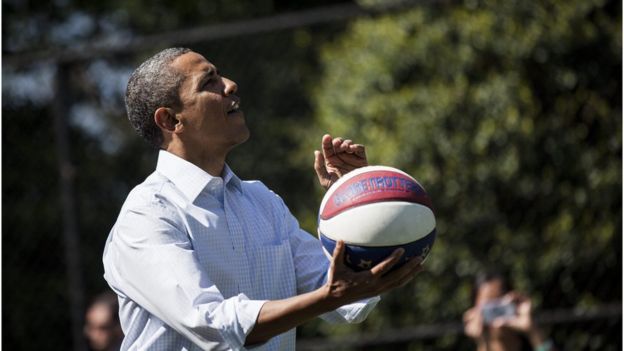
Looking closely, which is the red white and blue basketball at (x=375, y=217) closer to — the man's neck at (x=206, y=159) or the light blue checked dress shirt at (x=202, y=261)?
the light blue checked dress shirt at (x=202, y=261)

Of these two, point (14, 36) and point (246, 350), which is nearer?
point (246, 350)

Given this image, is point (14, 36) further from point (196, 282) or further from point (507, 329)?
point (196, 282)

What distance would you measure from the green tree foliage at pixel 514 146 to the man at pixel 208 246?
12.1 ft

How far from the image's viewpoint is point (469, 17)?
759 centimetres

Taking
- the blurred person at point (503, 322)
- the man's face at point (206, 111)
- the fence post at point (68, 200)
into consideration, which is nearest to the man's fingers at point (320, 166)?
the man's face at point (206, 111)

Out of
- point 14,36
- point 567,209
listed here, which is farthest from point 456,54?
point 14,36

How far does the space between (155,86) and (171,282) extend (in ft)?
2.45

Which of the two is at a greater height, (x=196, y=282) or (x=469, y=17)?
(x=196, y=282)

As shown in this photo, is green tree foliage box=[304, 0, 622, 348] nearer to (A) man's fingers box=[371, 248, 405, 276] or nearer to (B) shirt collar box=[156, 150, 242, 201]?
(B) shirt collar box=[156, 150, 242, 201]

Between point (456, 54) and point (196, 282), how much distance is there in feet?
16.1

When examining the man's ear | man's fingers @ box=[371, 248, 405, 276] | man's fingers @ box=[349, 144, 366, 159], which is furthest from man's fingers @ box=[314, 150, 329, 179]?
man's fingers @ box=[371, 248, 405, 276]

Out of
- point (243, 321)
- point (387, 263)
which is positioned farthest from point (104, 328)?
point (387, 263)

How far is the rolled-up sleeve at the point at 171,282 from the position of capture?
2990 millimetres

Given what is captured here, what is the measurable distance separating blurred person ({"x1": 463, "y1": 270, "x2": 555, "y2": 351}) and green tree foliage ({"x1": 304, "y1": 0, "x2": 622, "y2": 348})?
2.99 feet
